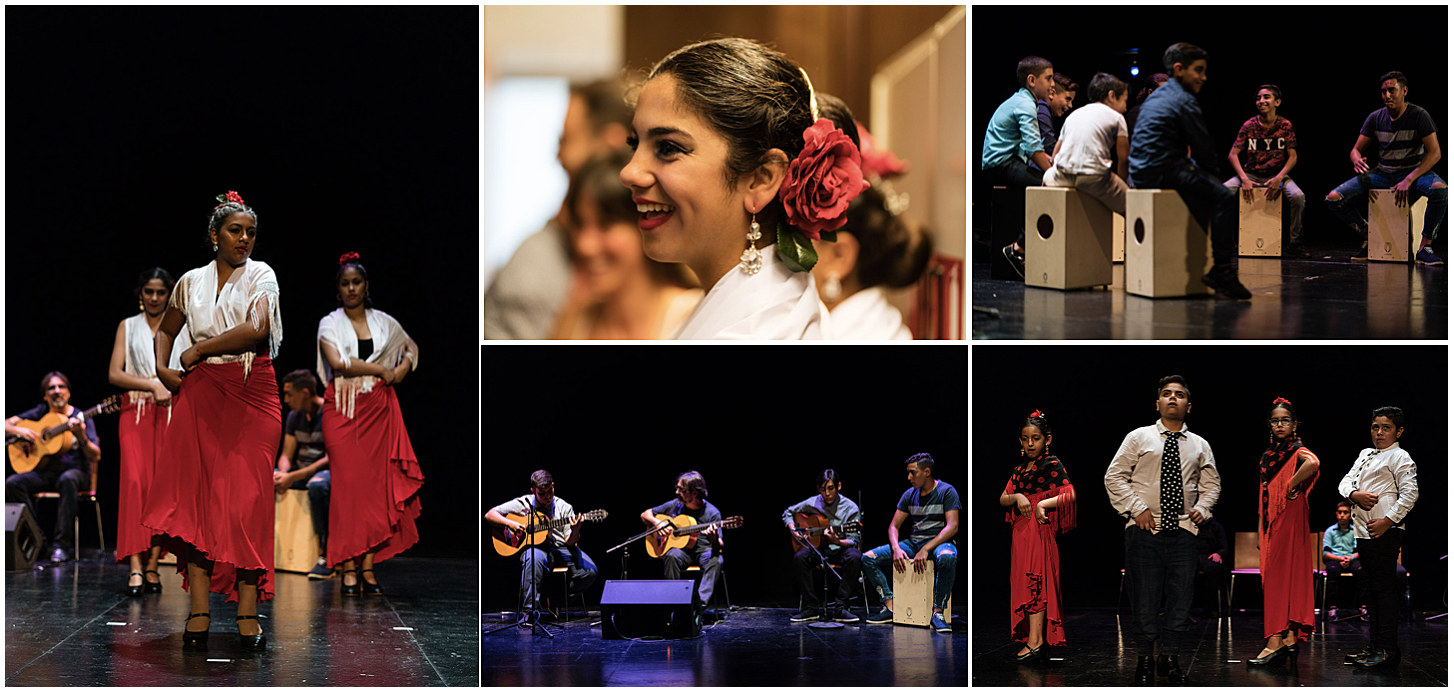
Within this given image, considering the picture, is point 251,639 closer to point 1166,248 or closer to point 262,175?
point 262,175

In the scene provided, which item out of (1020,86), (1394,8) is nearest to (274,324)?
(1020,86)

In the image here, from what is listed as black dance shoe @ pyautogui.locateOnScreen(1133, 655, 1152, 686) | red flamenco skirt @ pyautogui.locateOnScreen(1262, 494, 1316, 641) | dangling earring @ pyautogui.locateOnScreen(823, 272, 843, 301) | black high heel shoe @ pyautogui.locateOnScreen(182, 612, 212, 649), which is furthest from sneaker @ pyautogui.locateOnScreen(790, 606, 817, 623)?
black high heel shoe @ pyautogui.locateOnScreen(182, 612, 212, 649)

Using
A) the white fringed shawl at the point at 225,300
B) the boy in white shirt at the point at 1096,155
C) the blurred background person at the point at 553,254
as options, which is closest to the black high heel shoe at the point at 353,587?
the white fringed shawl at the point at 225,300

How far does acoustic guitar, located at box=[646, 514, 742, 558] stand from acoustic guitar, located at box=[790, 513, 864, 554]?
292 millimetres

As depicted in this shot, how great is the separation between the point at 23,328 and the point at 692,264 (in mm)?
5328

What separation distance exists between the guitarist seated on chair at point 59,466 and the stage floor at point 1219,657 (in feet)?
15.9

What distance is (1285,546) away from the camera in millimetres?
5246

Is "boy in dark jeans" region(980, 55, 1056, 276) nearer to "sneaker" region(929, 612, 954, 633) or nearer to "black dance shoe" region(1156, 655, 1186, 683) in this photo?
"black dance shoe" region(1156, 655, 1186, 683)

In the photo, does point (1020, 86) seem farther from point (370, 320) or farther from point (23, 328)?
point (23, 328)

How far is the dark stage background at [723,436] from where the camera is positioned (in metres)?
7.17

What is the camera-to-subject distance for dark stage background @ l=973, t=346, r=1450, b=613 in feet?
23.3

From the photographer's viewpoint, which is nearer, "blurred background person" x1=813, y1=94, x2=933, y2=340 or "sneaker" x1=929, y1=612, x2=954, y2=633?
"blurred background person" x1=813, y1=94, x2=933, y2=340

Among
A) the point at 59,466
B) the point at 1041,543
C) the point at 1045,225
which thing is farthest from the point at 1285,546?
the point at 59,466

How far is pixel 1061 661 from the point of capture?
5.43 metres
